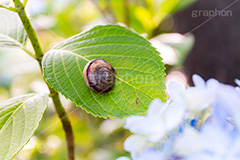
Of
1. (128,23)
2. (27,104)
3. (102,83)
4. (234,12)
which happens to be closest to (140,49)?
(102,83)

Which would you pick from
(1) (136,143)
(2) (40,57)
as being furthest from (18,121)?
(1) (136,143)

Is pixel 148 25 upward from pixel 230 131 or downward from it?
downward

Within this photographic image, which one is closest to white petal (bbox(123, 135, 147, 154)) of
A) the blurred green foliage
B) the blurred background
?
the blurred background

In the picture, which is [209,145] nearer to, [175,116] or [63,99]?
[175,116]

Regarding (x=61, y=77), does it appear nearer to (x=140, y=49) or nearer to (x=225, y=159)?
(x=140, y=49)

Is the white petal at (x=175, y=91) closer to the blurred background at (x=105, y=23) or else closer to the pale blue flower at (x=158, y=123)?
the pale blue flower at (x=158, y=123)

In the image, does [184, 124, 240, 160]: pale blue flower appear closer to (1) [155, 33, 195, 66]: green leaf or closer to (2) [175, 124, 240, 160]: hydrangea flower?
(2) [175, 124, 240, 160]: hydrangea flower

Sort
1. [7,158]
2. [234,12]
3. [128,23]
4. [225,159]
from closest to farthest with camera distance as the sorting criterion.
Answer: [225,159], [7,158], [128,23], [234,12]
